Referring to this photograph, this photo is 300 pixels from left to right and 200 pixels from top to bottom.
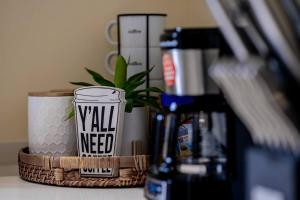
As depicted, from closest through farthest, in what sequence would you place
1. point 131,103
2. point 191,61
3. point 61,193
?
1. point 191,61
2. point 61,193
3. point 131,103

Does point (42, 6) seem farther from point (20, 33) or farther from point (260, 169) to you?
point (260, 169)

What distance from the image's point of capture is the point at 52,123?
1244 mm

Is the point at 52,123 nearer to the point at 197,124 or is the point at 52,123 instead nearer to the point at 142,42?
the point at 142,42

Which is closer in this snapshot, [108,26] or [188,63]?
[188,63]

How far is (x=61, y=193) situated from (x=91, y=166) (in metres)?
0.07

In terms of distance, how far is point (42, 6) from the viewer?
4.77 feet

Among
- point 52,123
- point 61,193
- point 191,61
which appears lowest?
point 61,193

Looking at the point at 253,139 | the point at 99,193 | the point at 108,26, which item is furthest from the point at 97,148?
the point at 253,139

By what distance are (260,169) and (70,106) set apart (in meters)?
0.68

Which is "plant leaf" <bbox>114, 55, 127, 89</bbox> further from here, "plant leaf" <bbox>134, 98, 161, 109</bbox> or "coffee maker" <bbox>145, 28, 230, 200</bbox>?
"coffee maker" <bbox>145, 28, 230, 200</bbox>

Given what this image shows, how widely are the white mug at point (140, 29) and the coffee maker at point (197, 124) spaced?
19.5 inches

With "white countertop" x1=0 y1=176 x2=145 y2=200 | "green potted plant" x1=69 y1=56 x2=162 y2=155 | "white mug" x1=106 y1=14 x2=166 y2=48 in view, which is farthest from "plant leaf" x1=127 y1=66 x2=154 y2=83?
"white countertop" x1=0 y1=176 x2=145 y2=200

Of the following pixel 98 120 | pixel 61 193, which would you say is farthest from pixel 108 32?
pixel 61 193

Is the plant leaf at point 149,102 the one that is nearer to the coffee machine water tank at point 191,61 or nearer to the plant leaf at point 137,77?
the plant leaf at point 137,77
